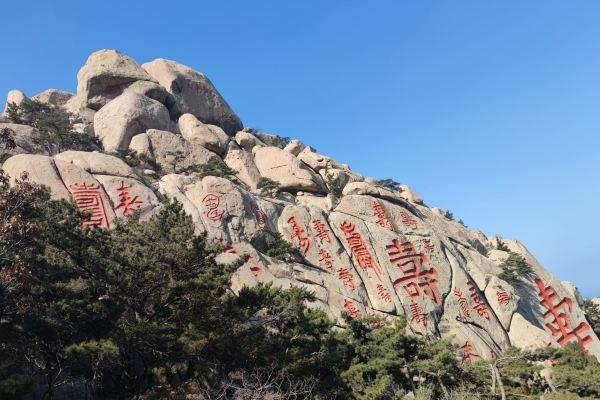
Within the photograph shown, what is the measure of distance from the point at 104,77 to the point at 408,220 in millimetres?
16067

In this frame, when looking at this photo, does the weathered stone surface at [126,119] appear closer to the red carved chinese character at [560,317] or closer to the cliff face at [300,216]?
the cliff face at [300,216]

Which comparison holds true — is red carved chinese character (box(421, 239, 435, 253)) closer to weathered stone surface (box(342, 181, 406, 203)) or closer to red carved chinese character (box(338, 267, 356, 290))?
weathered stone surface (box(342, 181, 406, 203))

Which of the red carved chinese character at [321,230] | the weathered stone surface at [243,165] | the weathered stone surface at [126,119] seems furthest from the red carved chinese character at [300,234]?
the weathered stone surface at [126,119]

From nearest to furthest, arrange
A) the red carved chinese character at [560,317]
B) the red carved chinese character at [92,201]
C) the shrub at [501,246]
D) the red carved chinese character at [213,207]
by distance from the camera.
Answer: the red carved chinese character at [92,201] → the red carved chinese character at [213,207] → the red carved chinese character at [560,317] → the shrub at [501,246]

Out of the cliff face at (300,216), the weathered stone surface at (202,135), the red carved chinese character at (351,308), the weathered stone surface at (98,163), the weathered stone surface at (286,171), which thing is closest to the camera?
the red carved chinese character at (351,308)

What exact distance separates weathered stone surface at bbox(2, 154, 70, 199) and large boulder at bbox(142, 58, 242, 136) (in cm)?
1065

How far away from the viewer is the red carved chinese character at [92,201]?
15.1 metres

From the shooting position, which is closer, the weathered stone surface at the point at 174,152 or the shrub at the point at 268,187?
the shrub at the point at 268,187

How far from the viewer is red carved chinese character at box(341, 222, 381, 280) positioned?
58.9 feet

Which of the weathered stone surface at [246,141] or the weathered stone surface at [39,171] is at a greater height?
the weathered stone surface at [246,141]

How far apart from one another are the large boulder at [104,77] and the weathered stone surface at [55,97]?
2.87 m

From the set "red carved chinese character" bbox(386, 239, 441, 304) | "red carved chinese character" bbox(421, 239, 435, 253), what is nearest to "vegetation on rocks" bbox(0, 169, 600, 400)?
"red carved chinese character" bbox(386, 239, 441, 304)

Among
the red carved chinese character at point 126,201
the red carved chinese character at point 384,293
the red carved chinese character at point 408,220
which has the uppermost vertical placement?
the red carved chinese character at point 408,220

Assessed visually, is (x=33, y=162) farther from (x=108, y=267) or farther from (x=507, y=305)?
(x=507, y=305)
